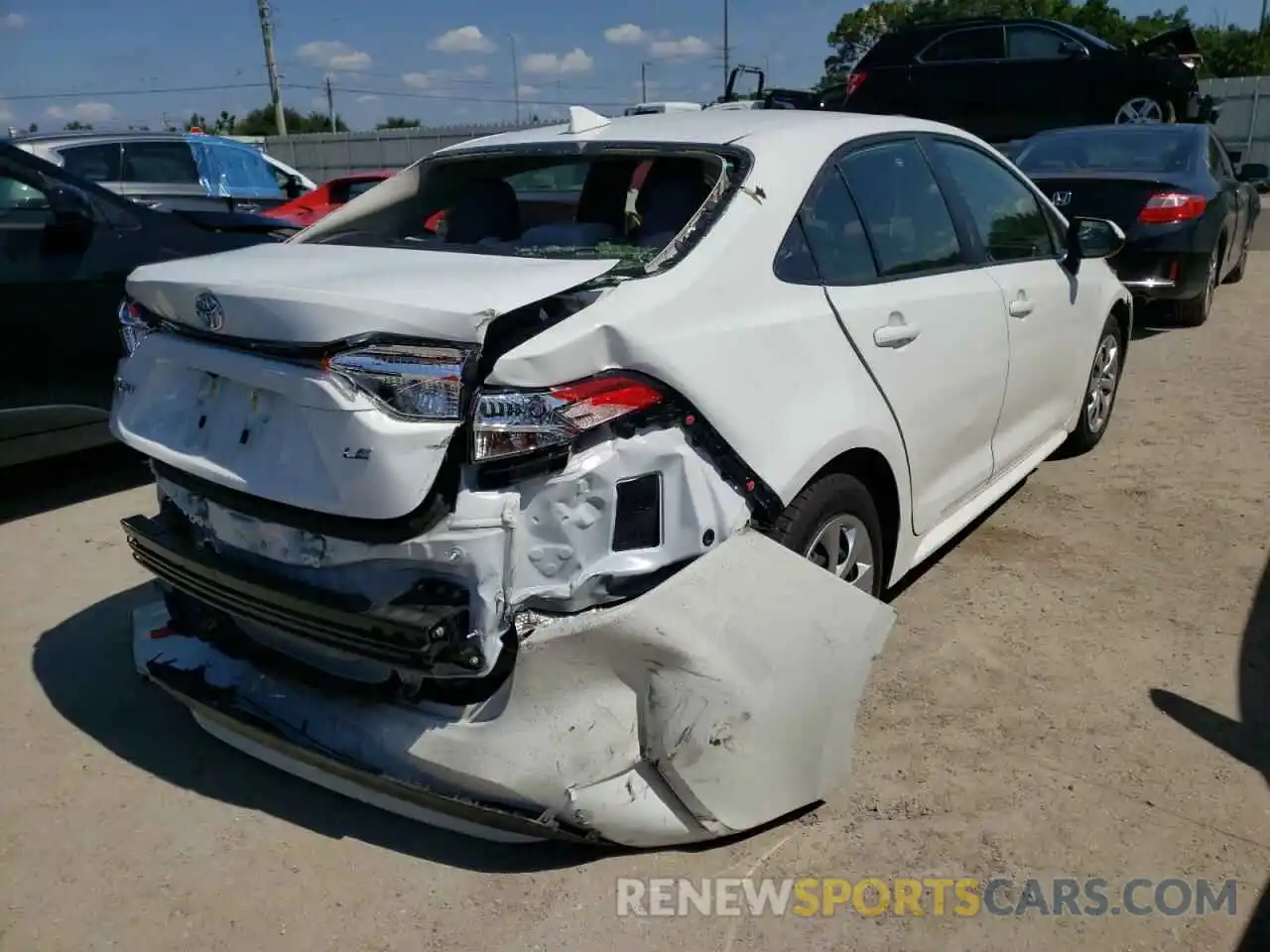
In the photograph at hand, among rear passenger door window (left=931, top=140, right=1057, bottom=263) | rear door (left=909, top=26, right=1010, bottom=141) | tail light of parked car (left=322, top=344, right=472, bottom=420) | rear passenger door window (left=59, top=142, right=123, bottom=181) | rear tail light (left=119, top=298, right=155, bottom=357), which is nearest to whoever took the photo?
tail light of parked car (left=322, top=344, right=472, bottom=420)

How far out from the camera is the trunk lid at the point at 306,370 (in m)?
2.09

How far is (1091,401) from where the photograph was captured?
198 inches

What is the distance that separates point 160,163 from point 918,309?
9.72m

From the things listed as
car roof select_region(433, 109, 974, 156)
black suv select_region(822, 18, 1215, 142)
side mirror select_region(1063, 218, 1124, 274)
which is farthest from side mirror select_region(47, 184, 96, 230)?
black suv select_region(822, 18, 1215, 142)

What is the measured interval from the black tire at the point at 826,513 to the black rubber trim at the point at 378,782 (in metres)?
0.84

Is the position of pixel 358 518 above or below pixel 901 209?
below

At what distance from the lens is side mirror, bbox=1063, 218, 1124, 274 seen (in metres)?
4.34

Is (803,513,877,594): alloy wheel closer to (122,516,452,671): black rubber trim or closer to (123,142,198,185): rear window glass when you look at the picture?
(122,516,452,671): black rubber trim

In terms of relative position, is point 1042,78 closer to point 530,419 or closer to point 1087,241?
point 1087,241

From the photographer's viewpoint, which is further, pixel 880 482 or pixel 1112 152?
pixel 1112 152

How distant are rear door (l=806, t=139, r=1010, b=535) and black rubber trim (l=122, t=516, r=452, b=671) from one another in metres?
1.43

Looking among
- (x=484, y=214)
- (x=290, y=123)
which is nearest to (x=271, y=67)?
(x=290, y=123)

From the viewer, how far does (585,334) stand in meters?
2.14

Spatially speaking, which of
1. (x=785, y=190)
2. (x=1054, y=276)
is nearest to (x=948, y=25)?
(x=1054, y=276)
